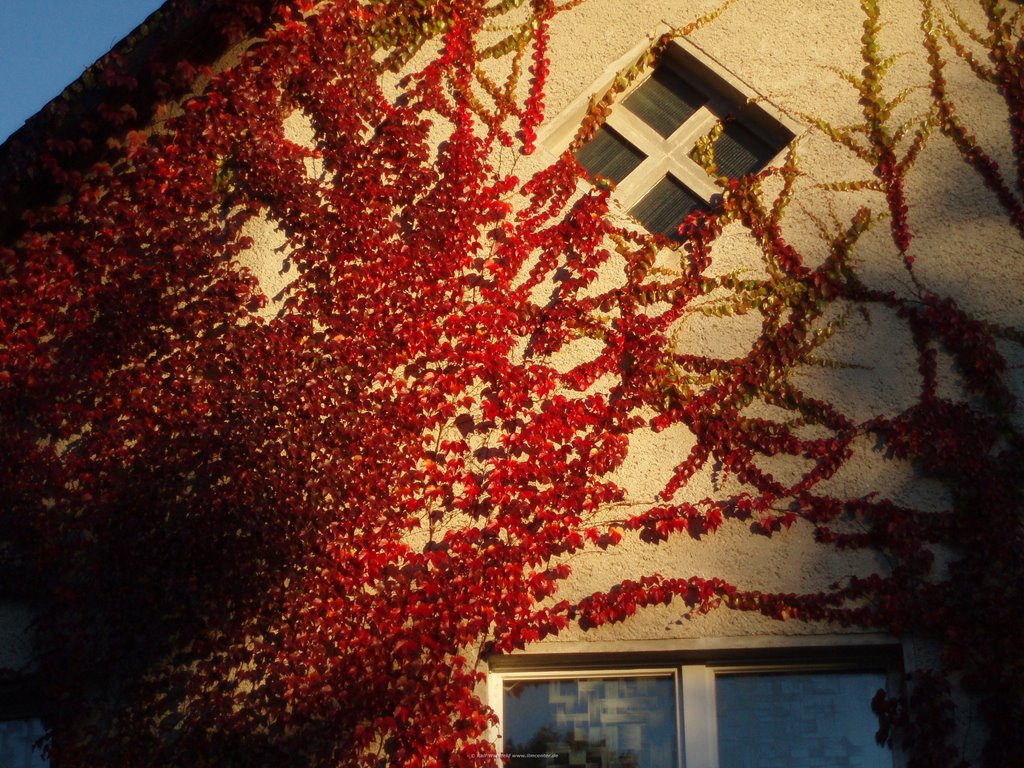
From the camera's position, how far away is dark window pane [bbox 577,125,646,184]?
651 cm

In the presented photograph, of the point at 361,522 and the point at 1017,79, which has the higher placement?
the point at 1017,79

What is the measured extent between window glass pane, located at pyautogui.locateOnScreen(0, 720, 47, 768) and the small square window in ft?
12.8

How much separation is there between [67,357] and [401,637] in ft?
7.32

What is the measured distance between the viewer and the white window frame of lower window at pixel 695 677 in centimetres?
523

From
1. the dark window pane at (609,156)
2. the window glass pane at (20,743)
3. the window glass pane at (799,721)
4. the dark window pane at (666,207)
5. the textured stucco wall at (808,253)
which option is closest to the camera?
the window glass pane at (799,721)

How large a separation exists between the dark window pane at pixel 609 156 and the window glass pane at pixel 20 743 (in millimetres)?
3934

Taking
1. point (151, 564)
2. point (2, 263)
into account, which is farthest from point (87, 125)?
point (151, 564)

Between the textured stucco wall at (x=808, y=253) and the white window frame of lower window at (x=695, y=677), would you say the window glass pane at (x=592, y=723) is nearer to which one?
the white window frame of lower window at (x=695, y=677)

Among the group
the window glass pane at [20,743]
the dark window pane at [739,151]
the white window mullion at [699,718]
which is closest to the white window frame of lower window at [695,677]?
the white window mullion at [699,718]

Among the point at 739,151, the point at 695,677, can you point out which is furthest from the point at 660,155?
the point at 695,677

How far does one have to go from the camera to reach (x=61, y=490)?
18.8 feet

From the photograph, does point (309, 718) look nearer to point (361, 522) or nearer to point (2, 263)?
point (361, 522)

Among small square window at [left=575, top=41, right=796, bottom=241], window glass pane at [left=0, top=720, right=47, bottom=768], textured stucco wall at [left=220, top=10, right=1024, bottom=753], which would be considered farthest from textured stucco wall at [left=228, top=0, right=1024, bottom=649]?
window glass pane at [left=0, top=720, right=47, bottom=768]

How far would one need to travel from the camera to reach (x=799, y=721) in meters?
5.25
